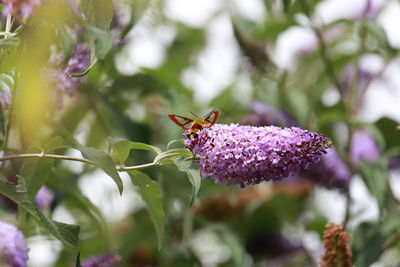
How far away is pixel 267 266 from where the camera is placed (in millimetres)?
2145

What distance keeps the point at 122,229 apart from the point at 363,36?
1129 millimetres

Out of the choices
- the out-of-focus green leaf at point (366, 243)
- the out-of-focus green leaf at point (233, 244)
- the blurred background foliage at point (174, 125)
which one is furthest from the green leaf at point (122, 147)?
the out-of-focus green leaf at point (233, 244)

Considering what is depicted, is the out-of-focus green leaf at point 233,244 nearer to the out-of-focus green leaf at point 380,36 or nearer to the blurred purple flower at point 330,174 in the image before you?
the blurred purple flower at point 330,174

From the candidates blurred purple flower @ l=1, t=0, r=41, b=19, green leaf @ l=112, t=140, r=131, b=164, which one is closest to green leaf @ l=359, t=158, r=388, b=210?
green leaf @ l=112, t=140, r=131, b=164

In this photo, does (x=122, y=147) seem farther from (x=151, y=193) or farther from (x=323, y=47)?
(x=323, y=47)

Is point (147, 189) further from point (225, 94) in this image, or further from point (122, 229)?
point (122, 229)

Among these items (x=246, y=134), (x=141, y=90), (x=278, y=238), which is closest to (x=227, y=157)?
(x=246, y=134)

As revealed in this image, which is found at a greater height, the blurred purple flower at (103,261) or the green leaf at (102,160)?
the green leaf at (102,160)

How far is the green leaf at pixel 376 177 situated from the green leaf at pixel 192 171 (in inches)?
25.0

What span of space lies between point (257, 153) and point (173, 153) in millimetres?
150

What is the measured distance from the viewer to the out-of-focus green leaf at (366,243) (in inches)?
53.9

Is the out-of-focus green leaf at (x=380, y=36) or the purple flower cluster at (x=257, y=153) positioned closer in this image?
the purple flower cluster at (x=257, y=153)

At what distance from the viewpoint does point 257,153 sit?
91 centimetres

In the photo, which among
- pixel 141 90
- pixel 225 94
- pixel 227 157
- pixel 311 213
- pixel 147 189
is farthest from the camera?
pixel 311 213
